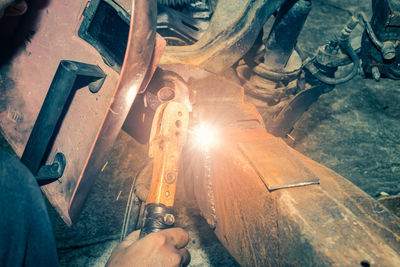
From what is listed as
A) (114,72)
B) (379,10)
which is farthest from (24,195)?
(379,10)

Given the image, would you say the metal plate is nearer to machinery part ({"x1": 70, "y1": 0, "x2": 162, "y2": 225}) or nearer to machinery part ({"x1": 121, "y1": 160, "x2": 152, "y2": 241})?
machinery part ({"x1": 70, "y1": 0, "x2": 162, "y2": 225})

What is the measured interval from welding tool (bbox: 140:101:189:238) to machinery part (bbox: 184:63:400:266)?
Result: 9.8 inches

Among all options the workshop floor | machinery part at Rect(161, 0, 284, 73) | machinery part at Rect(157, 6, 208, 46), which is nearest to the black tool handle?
the workshop floor

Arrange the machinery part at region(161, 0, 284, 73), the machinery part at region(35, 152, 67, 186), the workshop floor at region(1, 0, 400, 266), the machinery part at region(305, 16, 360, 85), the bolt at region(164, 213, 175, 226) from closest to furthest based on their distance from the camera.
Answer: the bolt at region(164, 213, 175, 226)
the machinery part at region(35, 152, 67, 186)
the machinery part at region(305, 16, 360, 85)
the machinery part at region(161, 0, 284, 73)
the workshop floor at region(1, 0, 400, 266)

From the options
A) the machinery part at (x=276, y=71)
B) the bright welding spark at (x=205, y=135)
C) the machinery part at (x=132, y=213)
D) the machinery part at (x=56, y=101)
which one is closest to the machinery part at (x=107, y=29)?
the machinery part at (x=56, y=101)

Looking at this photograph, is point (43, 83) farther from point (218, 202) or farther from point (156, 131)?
point (218, 202)

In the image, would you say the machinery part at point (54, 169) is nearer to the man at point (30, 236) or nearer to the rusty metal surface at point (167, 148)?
the man at point (30, 236)

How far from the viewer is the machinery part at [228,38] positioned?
1695mm

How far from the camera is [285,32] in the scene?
170cm

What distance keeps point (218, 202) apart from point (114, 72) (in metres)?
1.02

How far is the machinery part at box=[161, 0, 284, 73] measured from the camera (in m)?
1.70

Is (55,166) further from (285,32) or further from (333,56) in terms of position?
(333,56)

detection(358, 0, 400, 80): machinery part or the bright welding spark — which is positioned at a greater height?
detection(358, 0, 400, 80): machinery part

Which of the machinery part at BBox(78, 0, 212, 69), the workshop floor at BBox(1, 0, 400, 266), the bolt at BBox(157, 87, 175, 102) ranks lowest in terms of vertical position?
the workshop floor at BBox(1, 0, 400, 266)
